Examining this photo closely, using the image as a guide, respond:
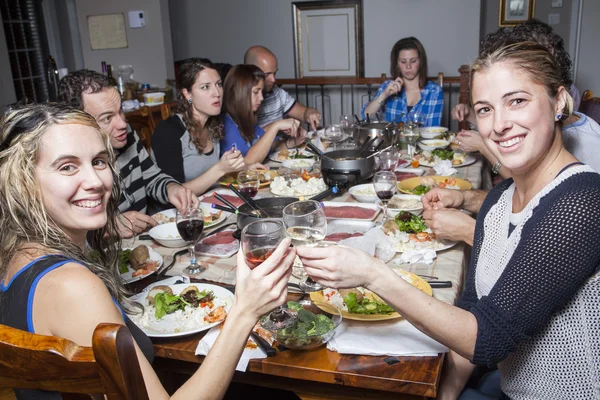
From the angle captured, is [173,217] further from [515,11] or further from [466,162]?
[515,11]

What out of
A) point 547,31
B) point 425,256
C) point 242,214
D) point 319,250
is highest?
point 547,31

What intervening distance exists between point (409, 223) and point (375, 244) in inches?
9.9

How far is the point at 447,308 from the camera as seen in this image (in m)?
1.12

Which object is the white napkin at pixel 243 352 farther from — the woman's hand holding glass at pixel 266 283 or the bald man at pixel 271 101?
the bald man at pixel 271 101

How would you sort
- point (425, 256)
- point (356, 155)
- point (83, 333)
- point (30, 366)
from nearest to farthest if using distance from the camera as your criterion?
point (30, 366) → point (83, 333) → point (425, 256) → point (356, 155)

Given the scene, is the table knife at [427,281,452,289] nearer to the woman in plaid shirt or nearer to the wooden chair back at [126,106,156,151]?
the wooden chair back at [126,106,156,151]

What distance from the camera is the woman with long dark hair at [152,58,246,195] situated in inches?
112

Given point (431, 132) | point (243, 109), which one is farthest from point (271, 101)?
point (431, 132)

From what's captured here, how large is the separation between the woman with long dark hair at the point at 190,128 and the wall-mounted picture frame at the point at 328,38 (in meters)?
3.19

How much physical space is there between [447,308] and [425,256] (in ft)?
1.65

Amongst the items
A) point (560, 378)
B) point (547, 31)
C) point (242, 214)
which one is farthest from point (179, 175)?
point (560, 378)

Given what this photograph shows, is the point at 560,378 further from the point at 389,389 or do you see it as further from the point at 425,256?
the point at 425,256

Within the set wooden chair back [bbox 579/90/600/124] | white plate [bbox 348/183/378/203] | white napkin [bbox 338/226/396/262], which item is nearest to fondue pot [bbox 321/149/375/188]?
white plate [bbox 348/183/378/203]

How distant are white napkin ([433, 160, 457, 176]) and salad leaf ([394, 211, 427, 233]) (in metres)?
0.86
